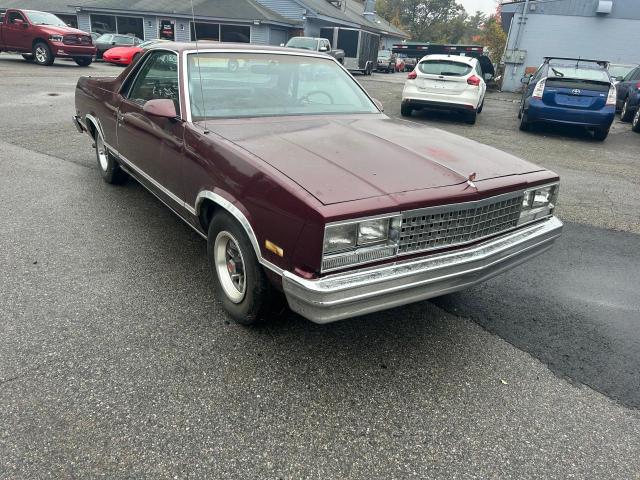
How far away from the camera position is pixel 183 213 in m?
3.45

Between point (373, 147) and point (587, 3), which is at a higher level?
point (587, 3)

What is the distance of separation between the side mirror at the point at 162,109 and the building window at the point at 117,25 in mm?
32668

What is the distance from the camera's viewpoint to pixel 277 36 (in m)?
31.3

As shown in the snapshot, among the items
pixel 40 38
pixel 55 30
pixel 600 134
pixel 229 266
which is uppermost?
pixel 55 30

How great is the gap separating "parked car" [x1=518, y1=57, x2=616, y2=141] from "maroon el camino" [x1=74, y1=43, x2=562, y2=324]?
283 inches

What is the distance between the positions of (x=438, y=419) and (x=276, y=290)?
106cm

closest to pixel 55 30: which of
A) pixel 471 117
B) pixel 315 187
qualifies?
pixel 471 117

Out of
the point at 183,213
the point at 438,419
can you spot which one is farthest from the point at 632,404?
the point at 183,213

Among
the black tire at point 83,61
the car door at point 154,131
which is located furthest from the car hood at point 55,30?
the car door at point 154,131

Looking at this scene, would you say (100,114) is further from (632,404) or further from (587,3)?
(587,3)

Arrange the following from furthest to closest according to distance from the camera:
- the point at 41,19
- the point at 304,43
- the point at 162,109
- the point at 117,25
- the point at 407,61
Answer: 1. the point at 407,61
2. the point at 117,25
3. the point at 304,43
4. the point at 41,19
5. the point at 162,109

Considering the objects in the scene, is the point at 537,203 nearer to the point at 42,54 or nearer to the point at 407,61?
the point at 42,54

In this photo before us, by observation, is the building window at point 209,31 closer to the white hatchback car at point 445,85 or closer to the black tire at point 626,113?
the white hatchback car at point 445,85

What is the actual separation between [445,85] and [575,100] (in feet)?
8.51
